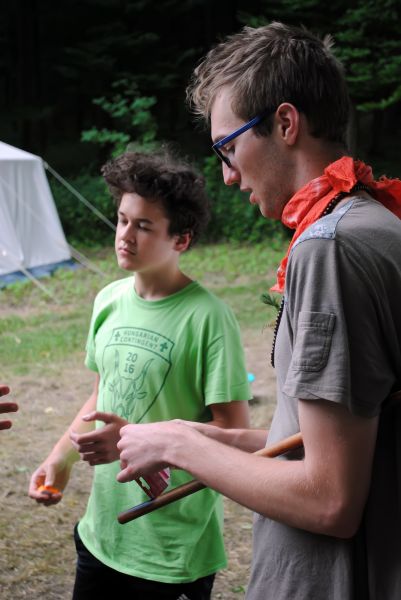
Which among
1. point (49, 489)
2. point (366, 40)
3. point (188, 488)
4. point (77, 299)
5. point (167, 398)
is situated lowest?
point (77, 299)

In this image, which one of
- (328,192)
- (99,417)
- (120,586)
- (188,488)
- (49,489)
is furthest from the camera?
(49,489)

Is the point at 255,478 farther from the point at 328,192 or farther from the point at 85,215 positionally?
the point at 85,215

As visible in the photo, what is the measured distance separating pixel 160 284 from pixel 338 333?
1.37 m

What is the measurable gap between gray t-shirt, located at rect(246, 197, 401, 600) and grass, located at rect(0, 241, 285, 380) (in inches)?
256

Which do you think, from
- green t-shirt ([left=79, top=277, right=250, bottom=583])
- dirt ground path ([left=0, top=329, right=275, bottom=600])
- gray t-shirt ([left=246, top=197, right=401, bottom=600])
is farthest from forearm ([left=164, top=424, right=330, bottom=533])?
dirt ground path ([left=0, top=329, right=275, bottom=600])

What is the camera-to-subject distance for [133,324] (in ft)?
7.84

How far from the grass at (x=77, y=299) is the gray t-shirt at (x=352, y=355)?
6510 millimetres

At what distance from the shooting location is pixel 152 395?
2289 mm

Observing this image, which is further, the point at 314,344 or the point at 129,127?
the point at 129,127

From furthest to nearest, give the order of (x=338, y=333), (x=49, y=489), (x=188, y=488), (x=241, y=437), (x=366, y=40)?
(x=366, y=40) < (x=49, y=489) < (x=241, y=437) < (x=188, y=488) < (x=338, y=333)

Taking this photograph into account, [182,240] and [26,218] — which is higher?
[182,240]

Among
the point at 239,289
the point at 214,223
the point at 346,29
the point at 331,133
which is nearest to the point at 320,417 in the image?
the point at 331,133

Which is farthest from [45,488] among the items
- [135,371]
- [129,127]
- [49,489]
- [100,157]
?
[100,157]

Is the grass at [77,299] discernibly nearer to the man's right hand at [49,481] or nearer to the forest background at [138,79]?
the forest background at [138,79]
